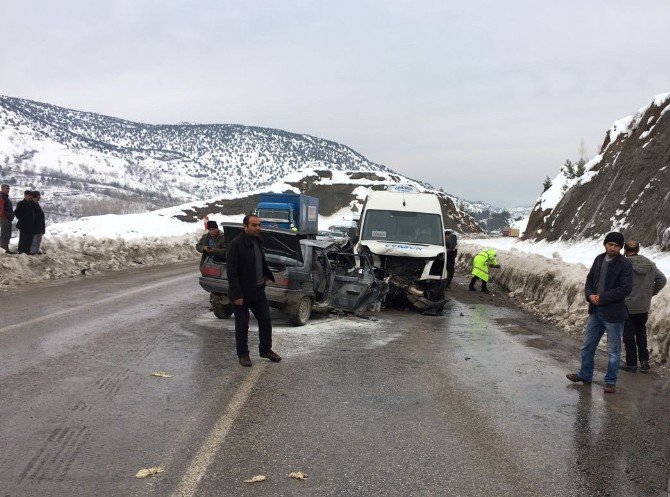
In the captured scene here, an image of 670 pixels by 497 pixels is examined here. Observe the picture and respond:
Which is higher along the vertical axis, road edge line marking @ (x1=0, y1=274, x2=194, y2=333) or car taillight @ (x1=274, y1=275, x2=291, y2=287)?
car taillight @ (x1=274, y1=275, x2=291, y2=287)

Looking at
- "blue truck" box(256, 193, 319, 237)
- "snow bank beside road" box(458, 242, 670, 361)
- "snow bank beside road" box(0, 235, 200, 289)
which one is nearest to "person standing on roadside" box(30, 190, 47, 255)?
"snow bank beside road" box(0, 235, 200, 289)

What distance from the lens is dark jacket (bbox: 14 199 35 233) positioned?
15.7m

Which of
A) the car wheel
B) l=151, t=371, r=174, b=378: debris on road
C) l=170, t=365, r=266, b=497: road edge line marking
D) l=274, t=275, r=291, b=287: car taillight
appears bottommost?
the car wheel

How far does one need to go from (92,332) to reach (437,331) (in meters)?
5.83

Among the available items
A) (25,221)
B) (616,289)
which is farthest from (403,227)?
(25,221)

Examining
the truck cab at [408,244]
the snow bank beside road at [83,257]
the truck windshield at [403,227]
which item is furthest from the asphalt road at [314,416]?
the snow bank beside road at [83,257]

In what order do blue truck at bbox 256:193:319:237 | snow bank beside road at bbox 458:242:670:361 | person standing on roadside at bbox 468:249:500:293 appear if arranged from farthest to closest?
blue truck at bbox 256:193:319:237
person standing on roadside at bbox 468:249:500:293
snow bank beside road at bbox 458:242:670:361

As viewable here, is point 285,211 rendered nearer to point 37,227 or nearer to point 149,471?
point 37,227

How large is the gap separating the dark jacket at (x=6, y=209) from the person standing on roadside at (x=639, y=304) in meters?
15.7

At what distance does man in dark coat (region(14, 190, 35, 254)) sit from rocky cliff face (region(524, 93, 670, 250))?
19465mm

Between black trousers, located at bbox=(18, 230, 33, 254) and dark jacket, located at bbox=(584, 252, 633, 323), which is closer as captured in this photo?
dark jacket, located at bbox=(584, 252, 633, 323)

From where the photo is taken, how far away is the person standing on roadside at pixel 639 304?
25.5 ft

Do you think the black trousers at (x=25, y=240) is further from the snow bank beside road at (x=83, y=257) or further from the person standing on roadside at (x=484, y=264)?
the person standing on roadside at (x=484, y=264)

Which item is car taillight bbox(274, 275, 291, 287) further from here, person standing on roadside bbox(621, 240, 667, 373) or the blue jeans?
person standing on roadside bbox(621, 240, 667, 373)
